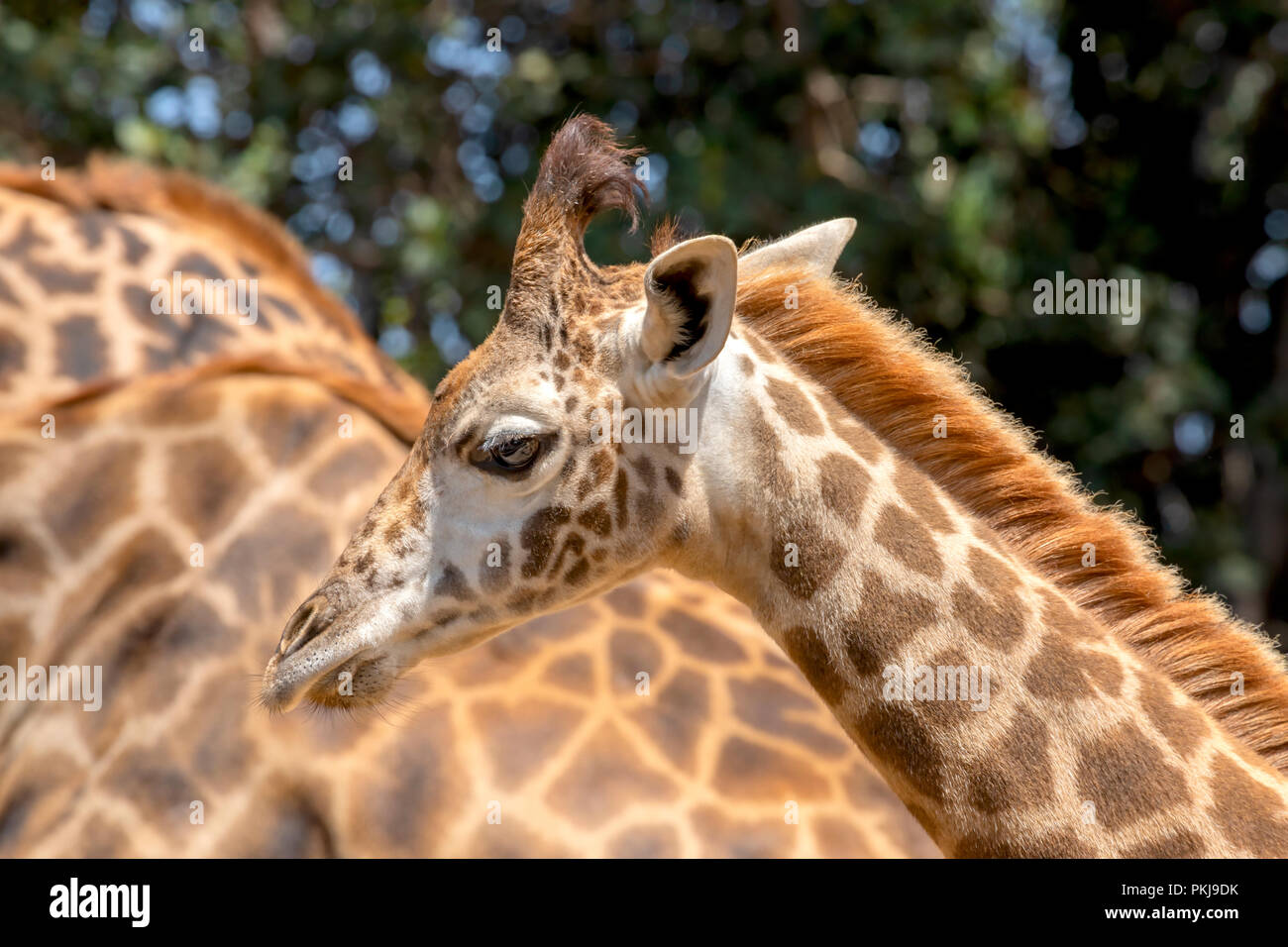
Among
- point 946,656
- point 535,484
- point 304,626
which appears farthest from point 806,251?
point 304,626

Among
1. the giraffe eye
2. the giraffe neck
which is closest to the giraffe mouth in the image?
the giraffe eye

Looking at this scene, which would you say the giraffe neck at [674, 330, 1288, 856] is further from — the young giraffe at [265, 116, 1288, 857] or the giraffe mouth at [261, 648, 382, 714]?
the giraffe mouth at [261, 648, 382, 714]

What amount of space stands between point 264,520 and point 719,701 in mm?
1646

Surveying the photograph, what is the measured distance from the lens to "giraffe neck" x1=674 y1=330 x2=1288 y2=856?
102 inches

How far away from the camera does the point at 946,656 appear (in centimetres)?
271

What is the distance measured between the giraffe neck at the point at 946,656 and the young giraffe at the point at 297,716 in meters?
1.34

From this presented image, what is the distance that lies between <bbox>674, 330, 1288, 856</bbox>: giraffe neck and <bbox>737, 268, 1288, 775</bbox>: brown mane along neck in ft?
0.18

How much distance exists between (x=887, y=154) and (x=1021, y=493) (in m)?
7.11


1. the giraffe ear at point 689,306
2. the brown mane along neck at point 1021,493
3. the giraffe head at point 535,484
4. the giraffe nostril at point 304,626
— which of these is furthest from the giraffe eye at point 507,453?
the brown mane along neck at point 1021,493

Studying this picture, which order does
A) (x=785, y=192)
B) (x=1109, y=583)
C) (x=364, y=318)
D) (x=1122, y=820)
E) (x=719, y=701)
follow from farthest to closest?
1. (x=364, y=318)
2. (x=785, y=192)
3. (x=719, y=701)
4. (x=1109, y=583)
5. (x=1122, y=820)

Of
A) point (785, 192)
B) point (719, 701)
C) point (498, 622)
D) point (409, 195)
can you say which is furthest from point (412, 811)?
point (409, 195)

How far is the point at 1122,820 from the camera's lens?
2574mm

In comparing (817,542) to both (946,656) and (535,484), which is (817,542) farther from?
(535,484)

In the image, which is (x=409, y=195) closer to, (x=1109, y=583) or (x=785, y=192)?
(x=785, y=192)
